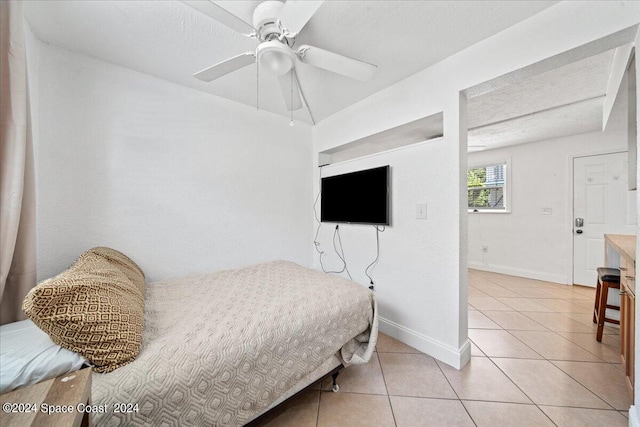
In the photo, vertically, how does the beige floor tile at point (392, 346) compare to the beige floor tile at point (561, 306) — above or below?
below

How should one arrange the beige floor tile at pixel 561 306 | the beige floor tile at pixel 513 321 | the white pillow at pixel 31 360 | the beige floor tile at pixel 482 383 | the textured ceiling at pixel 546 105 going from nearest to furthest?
1. the white pillow at pixel 31 360
2. the beige floor tile at pixel 482 383
3. the textured ceiling at pixel 546 105
4. the beige floor tile at pixel 513 321
5. the beige floor tile at pixel 561 306

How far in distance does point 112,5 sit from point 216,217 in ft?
5.50

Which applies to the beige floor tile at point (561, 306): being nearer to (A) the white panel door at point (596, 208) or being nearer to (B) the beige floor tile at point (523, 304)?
(B) the beige floor tile at point (523, 304)

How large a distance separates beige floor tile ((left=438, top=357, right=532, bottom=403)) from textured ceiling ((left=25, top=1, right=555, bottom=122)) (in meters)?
2.40

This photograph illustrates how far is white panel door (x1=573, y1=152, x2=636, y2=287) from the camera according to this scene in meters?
3.19

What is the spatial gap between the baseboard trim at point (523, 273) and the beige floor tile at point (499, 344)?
243 cm

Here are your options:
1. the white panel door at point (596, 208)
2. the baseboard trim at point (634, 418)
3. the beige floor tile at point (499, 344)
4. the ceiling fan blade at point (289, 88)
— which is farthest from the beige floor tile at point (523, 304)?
the ceiling fan blade at point (289, 88)

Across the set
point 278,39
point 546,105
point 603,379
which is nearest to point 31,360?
point 278,39

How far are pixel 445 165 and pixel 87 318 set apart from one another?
7.45ft

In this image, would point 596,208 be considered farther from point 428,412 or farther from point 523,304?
point 428,412

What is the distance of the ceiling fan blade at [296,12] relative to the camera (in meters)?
1.04

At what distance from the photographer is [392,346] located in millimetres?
2088

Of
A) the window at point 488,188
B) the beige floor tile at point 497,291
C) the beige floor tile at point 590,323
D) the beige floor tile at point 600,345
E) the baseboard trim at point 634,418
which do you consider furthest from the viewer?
the window at point 488,188

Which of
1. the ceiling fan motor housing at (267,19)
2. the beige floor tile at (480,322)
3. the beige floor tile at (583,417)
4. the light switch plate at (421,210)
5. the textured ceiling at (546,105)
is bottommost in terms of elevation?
the beige floor tile at (583,417)
